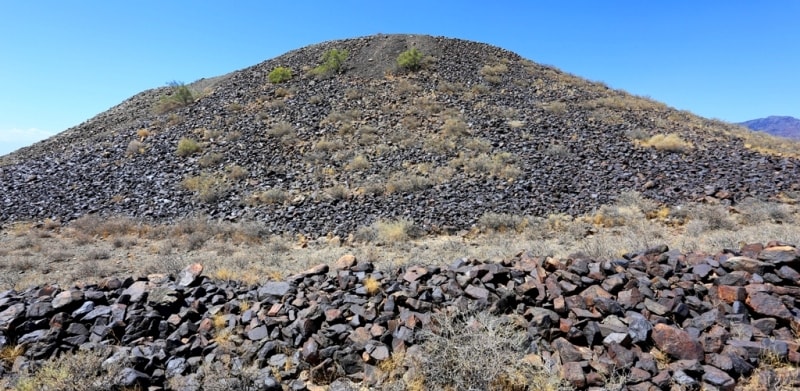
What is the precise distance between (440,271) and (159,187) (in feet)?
40.0

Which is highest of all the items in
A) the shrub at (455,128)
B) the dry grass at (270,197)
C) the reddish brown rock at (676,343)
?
the shrub at (455,128)

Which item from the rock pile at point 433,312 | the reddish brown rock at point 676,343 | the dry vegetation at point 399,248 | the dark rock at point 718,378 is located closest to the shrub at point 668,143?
the dry vegetation at point 399,248

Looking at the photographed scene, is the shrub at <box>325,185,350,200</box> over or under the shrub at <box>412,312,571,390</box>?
over

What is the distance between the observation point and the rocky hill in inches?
424

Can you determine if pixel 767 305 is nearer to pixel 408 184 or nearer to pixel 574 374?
→ pixel 574 374

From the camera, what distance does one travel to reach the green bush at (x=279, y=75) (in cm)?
2333

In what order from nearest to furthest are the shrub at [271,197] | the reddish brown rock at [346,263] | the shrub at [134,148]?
the reddish brown rock at [346,263], the shrub at [271,197], the shrub at [134,148]

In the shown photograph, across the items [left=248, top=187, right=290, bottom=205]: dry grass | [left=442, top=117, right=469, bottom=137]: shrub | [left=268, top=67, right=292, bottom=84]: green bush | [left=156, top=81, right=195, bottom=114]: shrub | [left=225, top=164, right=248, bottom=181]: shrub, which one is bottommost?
[left=248, top=187, right=290, bottom=205]: dry grass

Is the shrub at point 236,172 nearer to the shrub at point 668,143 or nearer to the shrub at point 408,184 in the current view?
the shrub at point 408,184

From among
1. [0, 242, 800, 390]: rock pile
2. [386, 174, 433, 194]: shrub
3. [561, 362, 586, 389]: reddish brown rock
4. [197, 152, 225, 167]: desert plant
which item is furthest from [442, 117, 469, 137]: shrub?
[561, 362, 586, 389]: reddish brown rock

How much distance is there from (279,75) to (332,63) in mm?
3283

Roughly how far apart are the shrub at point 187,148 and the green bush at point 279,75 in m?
8.24

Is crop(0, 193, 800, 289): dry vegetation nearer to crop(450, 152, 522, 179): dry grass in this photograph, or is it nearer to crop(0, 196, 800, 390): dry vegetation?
crop(0, 196, 800, 390): dry vegetation

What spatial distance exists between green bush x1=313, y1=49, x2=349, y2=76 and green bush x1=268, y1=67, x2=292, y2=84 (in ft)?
5.48
